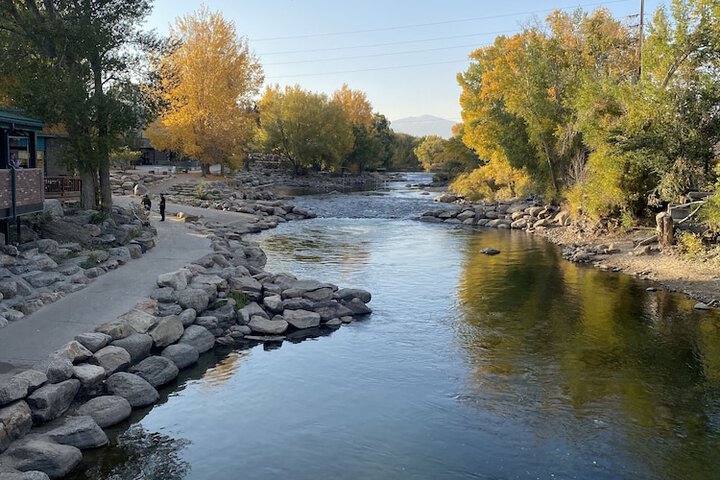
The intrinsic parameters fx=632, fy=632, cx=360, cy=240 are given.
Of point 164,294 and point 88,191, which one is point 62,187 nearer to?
point 88,191

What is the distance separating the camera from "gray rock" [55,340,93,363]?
12.7 metres

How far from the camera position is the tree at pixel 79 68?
2319cm

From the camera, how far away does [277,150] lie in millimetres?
84000

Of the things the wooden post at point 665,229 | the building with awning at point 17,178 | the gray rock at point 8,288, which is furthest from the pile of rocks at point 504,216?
the gray rock at point 8,288

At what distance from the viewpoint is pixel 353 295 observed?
Result: 20562 millimetres

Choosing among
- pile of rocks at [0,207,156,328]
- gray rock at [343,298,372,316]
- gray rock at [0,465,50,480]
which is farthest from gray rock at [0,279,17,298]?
gray rock at [343,298,372,316]

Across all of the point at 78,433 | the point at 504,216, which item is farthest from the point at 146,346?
the point at 504,216

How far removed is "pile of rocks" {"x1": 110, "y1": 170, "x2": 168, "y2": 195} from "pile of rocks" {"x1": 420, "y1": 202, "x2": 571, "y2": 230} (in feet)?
68.1

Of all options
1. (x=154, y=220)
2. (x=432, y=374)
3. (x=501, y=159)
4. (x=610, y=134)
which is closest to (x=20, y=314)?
(x=432, y=374)

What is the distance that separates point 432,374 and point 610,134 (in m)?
19.0

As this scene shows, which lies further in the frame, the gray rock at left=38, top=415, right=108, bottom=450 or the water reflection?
the water reflection

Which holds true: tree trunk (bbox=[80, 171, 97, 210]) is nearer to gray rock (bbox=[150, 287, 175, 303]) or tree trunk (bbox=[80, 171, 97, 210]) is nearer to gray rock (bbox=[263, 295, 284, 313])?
gray rock (bbox=[150, 287, 175, 303])

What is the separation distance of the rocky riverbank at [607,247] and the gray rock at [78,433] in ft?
58.0

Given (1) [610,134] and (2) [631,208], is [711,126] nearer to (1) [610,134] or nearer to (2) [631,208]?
(1) [610,134]
